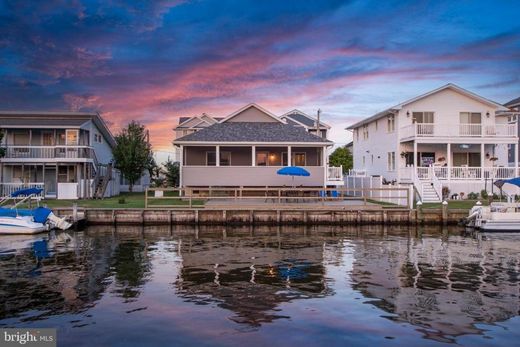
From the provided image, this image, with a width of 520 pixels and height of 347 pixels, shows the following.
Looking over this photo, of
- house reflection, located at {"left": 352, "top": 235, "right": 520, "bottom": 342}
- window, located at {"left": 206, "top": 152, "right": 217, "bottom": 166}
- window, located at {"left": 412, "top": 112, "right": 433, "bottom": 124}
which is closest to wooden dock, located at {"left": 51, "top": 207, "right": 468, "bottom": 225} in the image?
house reflection, located at {"left": 352, "top": 235, "right": 520, "bottom": 342}

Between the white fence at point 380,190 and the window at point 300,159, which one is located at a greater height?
the window at point 300,159

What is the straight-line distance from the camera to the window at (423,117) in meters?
42.3

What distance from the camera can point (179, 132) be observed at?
68.2 meters

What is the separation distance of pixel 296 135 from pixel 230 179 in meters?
6.54

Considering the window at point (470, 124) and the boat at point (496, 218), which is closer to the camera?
the boat at point (496, 218)

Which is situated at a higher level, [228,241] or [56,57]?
[56,57]

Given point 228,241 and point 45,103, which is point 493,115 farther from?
point 45,103

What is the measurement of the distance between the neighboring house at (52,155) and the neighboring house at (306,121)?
22.6m

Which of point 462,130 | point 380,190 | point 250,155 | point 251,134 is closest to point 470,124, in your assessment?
point 462,130

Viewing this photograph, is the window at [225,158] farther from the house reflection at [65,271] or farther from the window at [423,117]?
the window at [423,117]

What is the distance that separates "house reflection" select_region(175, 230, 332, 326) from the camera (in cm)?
1305

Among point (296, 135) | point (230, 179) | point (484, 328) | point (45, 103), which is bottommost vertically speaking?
point (484, 328)

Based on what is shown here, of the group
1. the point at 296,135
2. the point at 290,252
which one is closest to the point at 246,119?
the point at 296,135

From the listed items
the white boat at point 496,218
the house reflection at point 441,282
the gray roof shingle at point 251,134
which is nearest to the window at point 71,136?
the gray roof shingle at point 251,134
